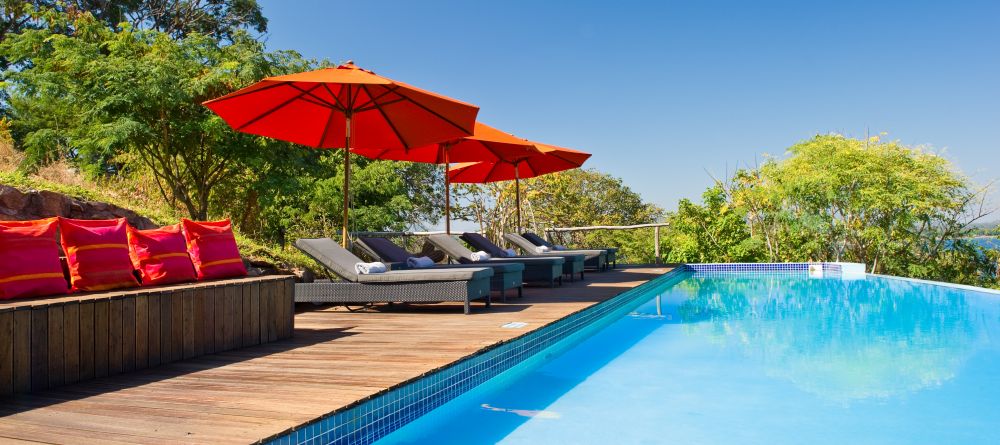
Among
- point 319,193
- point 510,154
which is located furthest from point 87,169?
point 510,154

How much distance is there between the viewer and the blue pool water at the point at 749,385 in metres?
3.45

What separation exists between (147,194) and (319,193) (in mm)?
3459

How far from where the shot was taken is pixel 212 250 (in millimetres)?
4344

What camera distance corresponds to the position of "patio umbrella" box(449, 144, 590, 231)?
10362 mm

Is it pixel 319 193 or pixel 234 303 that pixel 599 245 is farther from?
pixel 234 303

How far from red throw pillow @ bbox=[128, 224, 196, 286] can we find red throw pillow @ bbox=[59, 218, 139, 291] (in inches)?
6.0

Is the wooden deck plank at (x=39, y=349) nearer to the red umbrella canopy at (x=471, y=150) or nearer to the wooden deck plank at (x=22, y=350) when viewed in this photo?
the wooden deck plank at (x=22, y=350)

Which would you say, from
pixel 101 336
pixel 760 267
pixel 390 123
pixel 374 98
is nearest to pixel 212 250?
pixel 101 336

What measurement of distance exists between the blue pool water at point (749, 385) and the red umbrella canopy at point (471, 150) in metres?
2.69

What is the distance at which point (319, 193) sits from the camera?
1398 cm

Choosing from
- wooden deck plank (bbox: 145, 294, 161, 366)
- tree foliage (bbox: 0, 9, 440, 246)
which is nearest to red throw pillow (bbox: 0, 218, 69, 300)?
wooden deck plank (bbox: 145, 294, 161, 366)

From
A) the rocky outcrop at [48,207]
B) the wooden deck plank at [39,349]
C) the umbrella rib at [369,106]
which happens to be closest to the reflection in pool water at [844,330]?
the umbrella rib at [369,106]

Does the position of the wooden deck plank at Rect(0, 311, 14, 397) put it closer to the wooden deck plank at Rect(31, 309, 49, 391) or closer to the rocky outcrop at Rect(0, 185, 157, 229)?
the wooden deck plank at Rect(31, 309, 49, 391)

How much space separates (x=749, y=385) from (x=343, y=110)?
14.7 feet
